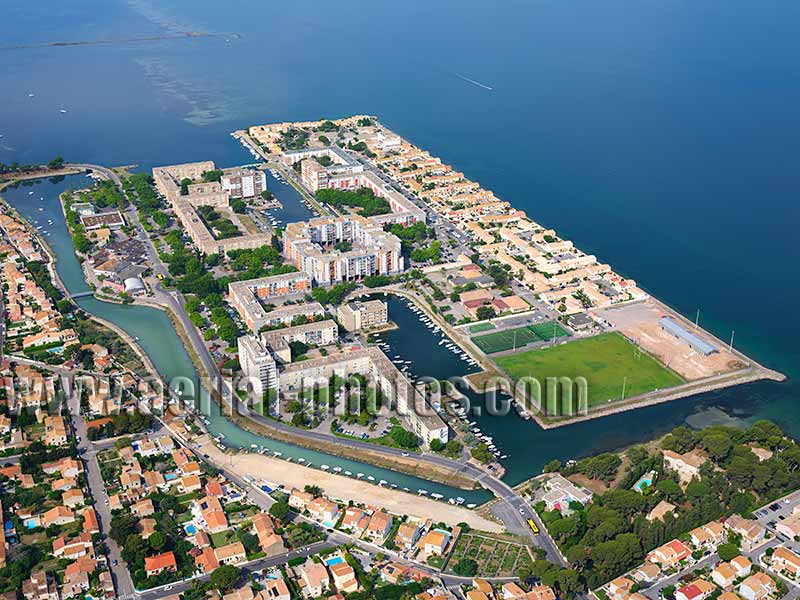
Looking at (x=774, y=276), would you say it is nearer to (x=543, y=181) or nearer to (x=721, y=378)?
(x=721, y=378)

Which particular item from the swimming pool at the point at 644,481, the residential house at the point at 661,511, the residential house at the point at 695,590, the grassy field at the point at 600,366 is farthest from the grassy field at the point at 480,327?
the residential house at the point at 695,590

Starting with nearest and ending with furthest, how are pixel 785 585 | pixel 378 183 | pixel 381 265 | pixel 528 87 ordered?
1. pixel 785 585
2. pixel 381 265
3. pixel 378 183
4. pixel 528 87

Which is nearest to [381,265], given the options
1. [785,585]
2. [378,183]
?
[378,183]

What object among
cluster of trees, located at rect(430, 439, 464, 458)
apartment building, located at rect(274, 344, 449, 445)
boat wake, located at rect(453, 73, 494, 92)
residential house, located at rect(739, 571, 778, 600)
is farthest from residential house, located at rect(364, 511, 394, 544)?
boat wake, located at rect(453, 73, 494, 92)

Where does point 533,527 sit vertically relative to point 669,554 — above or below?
below

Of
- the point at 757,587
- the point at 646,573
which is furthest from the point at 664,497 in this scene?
the point at 757,587

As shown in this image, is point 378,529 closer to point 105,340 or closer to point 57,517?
point 57,517
